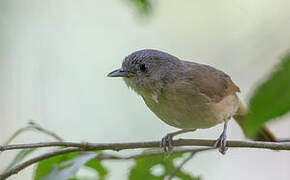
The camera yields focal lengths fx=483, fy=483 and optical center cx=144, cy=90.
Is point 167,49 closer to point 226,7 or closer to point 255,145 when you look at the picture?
point 226,7

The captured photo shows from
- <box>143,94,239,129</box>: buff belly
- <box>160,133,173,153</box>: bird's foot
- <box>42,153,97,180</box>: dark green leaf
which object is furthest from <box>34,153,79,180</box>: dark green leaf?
<box>143,94,239,129</box>: buff belly

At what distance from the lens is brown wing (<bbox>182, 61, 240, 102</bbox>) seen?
3359 millimetres

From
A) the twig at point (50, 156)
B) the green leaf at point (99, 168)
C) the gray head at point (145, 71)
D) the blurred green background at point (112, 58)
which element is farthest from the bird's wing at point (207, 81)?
the blurred green background at point (112, 58)

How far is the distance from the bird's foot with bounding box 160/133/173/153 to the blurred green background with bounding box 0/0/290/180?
215 centimetres

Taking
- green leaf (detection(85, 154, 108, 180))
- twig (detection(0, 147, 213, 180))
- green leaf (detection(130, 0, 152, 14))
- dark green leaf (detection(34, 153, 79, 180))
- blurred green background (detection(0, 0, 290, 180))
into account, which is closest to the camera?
green leaf (detection(130, 0, 152, 14))

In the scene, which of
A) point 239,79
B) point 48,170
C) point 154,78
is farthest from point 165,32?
point 48,170

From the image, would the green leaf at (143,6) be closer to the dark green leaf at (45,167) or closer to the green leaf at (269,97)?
the dark green leaf at (45,167)

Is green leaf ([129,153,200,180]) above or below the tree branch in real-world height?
below

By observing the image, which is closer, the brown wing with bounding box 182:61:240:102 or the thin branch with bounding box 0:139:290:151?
the thin branch with bounding box 0:139:290:151

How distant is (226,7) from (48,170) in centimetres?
460

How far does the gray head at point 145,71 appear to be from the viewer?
3432mm

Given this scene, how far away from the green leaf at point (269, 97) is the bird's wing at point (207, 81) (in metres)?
2.62

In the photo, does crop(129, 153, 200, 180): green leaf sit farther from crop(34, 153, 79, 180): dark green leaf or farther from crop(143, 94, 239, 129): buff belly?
crop(143, 94, 239, 129): buff belly

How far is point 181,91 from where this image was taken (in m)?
3.28
